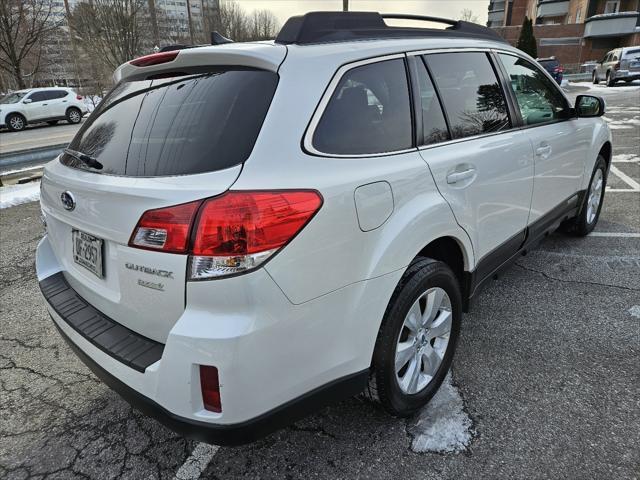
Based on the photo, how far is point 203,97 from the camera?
6.19 ft

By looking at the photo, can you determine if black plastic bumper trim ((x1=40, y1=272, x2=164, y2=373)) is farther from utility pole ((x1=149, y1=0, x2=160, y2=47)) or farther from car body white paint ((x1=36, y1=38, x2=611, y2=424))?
utility pole ((x1=149, y1=0, x2=160, y2=47))

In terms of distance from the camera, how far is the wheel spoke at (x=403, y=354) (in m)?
2.13

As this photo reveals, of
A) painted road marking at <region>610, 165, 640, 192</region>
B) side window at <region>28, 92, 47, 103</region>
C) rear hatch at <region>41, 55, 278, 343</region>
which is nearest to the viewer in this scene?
rear hatch at <region>41, 55, 278, 343</region>

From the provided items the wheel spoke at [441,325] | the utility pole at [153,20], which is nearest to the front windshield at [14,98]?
the utility pole at [153,20]

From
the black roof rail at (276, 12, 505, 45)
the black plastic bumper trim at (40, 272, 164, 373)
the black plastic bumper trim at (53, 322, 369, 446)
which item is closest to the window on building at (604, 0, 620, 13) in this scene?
the black roof rail at (276, 12, 505, 45)

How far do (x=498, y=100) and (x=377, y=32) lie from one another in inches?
43.1

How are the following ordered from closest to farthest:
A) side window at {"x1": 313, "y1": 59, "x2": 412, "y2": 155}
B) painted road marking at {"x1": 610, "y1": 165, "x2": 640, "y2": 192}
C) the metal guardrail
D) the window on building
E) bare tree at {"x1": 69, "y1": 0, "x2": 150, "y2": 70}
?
side window at {"x1": 313, "y1": 59, "x2": 412, "y2": 155} < painted road marking at {"x1": 610, "y1": 165, "x2": 640, "y2": 192} < the metal guardrail < bare tree at {"x1": 69, "y1": 0, "x2": 150, "y2": 70} < the window on building

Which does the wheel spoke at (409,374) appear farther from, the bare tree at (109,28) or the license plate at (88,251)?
the bare tree at (109,28)

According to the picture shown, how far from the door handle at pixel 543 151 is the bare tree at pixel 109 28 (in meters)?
30.3

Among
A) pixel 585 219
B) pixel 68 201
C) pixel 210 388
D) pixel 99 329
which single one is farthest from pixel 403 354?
pixel 585 219

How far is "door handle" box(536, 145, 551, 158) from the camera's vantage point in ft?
10.3

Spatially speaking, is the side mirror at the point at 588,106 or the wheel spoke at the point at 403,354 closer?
the wheel spoke at the point at 403,354

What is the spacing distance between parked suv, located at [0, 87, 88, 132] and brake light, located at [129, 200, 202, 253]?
22.1m

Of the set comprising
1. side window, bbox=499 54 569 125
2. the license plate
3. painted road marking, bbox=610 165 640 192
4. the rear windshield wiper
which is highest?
side window, bbox=499 54 569 125
